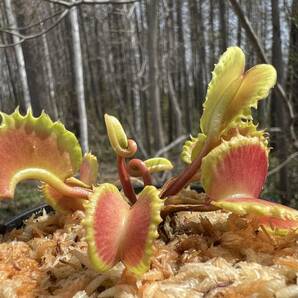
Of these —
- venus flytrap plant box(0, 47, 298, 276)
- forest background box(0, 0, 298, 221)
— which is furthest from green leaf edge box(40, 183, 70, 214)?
forest background box(0, 0, 298, 221)

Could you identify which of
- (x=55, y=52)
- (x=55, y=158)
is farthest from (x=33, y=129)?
(x=55, y=52)

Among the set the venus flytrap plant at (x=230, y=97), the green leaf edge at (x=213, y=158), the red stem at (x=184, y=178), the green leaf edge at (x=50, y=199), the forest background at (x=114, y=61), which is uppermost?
the venus flytrap plant at (x=230, y=97)

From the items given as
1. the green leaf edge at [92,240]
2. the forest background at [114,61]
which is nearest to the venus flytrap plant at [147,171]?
the green leaf edge at [92,240]

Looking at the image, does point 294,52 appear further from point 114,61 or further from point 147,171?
point 114,61

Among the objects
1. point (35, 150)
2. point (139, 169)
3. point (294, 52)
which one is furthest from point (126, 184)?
point (294, 52)

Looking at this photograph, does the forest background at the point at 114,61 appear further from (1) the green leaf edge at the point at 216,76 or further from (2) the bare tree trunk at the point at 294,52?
(1) the green leaf edge at the point at 216,76

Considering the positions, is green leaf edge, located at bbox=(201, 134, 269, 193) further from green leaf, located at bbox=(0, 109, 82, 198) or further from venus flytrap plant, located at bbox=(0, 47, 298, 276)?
green leaf, located at bbox=(0, 109, 82, 198)
